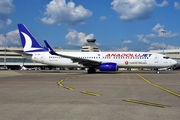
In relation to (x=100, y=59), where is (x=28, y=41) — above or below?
above

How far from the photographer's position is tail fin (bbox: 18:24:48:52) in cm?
3903

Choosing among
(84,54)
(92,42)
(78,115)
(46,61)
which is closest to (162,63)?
(84,54)

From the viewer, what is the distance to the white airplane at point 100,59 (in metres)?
34.4

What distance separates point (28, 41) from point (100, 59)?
12.9 metres

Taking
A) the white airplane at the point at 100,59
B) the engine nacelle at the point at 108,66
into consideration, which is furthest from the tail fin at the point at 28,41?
the engine nacelle at the point at 108,66

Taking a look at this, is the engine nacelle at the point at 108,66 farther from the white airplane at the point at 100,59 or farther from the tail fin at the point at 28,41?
the tail fin at the point at 28,41

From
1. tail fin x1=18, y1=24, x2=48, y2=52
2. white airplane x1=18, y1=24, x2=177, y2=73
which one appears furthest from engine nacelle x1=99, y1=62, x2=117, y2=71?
tail fin x1=18, y1=24, x2=48, y2=52

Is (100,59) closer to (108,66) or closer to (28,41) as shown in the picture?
(108,66)

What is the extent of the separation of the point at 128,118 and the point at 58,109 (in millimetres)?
2432

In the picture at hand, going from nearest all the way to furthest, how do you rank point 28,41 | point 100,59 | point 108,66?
point 108,66 < point 100,59 < point 28,41

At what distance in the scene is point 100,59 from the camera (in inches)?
1451

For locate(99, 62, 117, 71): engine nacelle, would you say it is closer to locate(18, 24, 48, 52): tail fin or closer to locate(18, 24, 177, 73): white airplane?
locate(18, 24, 177, 73): white airplane

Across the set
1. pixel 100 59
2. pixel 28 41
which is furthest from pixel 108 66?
pixel 28 41

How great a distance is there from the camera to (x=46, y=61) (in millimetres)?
38531
